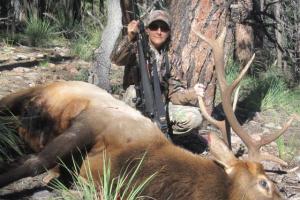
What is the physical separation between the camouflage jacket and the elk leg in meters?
1.30

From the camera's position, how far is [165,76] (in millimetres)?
6367

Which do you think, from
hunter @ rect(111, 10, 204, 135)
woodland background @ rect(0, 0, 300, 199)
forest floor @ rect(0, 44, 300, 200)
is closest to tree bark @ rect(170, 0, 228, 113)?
woodland background @ rect(0, 0, 300, 199)

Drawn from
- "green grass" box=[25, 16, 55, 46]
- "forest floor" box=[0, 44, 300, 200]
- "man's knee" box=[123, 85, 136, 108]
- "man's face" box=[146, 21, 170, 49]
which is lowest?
"forest floor" box=[0, 44, 300, 200]

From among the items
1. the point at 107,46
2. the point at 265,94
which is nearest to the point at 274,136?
the point at 107,46

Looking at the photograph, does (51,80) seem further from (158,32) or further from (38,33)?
(38,33)

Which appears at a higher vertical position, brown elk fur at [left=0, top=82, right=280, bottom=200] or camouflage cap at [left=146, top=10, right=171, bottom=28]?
camouflage cap at [left=146, top=10, right=171, bottom=28]

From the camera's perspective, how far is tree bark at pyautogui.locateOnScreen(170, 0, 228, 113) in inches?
255

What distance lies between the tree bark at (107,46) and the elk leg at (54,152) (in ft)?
7.17

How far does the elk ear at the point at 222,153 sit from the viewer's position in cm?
459

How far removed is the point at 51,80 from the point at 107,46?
63.3 inches

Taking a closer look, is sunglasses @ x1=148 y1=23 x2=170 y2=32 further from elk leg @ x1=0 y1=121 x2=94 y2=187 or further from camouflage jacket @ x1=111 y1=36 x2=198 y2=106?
elk leg @ x1=0 y1=121 x2=94 y2=187

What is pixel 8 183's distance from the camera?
453cm

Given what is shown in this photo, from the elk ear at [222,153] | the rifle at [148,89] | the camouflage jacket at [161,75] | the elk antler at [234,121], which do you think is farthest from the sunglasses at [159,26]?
the elk ear at [222,153]

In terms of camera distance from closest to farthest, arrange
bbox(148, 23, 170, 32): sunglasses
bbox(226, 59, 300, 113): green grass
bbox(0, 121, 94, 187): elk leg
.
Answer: bbox(0, 121, 94, 187): elk leg, bbox(148, 23, 170, 32): sunglasses, bbox(226, 59, 300, 113): green grass
